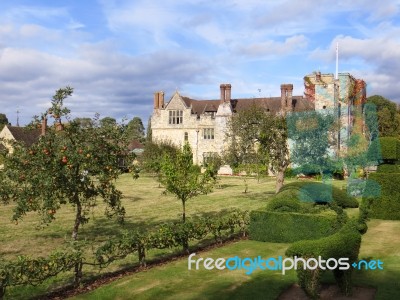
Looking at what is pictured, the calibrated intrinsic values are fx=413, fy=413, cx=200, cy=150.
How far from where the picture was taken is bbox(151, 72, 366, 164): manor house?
2079 inches

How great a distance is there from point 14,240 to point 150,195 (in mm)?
16136

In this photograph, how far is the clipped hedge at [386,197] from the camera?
21328 mm

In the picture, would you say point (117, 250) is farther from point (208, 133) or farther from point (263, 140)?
point (208, 133)

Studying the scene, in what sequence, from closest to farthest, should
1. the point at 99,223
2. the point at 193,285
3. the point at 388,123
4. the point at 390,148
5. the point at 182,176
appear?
the point at 193,285 < the point at 182,176 < the point at 99,223 < the point at 390,148 < the point at 388,123

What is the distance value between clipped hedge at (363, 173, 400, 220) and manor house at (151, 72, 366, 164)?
28.7 m

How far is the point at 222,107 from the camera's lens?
56.7m

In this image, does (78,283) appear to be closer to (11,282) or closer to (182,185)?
(11,282)

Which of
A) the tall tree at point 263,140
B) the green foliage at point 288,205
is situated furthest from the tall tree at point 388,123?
the green foliage at point 288,205

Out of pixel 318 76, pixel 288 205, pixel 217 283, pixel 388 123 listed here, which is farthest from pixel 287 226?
pixel 388 123

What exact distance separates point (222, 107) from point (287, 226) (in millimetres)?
41001

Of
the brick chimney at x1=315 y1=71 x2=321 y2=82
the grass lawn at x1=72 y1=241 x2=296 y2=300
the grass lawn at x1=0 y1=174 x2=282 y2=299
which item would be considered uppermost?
the brick chimney at x1=315 y1=71 x2=321 y2=82

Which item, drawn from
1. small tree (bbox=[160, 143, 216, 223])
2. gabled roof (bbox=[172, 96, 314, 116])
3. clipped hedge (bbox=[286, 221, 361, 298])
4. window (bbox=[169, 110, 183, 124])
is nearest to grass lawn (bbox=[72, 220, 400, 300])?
clipped hedge (bbox=[286, 221, 361, 298])

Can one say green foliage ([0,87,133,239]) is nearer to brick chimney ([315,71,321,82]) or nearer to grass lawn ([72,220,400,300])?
grass lawn ([72,220,400,300])

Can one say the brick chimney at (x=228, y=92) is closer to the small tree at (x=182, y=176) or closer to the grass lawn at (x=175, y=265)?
the grass lawn at (x=175, y=265)
